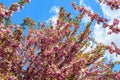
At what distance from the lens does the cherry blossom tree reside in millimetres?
11070

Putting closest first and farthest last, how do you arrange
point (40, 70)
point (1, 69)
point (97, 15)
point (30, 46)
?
1. point (1, 69)
2. point (97, 15)
3. point (40, 70)
4. point (30, 46)

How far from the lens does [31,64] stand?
12.5m

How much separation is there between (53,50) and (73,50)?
75 cm

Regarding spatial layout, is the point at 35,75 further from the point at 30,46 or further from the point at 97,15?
the point at 97,15

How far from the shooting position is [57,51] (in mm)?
12172

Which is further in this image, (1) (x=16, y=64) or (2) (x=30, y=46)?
(2) (x=30, y=46)

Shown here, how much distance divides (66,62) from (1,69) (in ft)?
8.45

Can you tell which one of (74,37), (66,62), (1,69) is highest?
(74,37)

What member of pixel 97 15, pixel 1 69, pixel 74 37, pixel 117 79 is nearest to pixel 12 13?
pixel 1 69

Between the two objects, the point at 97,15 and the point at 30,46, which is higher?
the point at 30,46

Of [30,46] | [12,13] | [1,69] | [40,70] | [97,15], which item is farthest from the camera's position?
[30,46]

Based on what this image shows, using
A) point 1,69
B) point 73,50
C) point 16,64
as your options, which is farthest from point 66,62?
point 1,69

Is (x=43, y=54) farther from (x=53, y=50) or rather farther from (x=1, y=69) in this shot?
(x=1, y=69)

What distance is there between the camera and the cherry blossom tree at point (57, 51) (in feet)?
36.3
